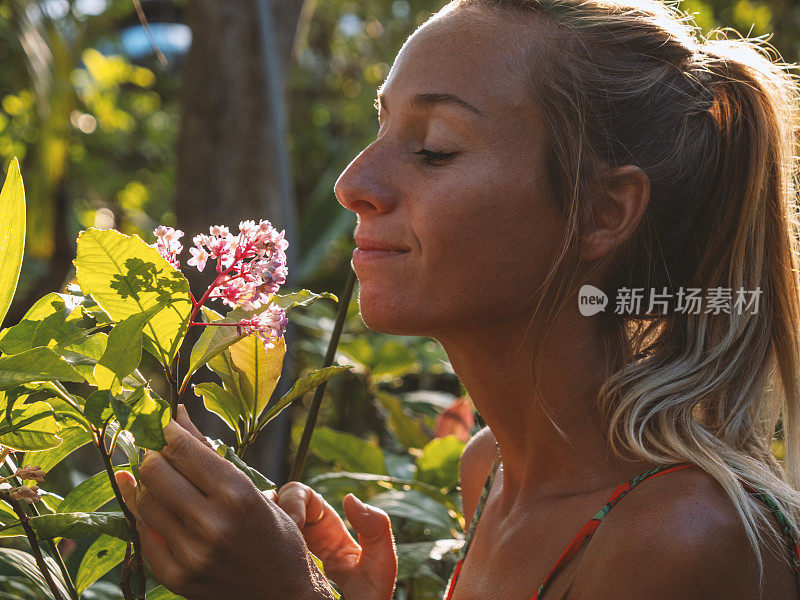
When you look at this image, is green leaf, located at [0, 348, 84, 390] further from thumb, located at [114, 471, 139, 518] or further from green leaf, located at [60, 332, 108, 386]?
thumb, located at [114, 471, 139, 518]

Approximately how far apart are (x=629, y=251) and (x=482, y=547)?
54 cm

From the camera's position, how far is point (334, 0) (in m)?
8.27

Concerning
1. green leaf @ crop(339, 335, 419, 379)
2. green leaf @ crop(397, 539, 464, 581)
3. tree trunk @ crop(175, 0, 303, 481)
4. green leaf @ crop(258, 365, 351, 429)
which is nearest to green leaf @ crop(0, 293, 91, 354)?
green leaf @ crop(258, 365, 351, 429)

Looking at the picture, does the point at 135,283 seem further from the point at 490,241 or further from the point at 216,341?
the point at 490,241

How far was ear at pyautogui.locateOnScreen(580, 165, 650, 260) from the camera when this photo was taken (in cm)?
126

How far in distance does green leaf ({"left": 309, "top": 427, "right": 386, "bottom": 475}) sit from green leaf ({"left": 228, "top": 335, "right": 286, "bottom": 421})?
30.0 inches

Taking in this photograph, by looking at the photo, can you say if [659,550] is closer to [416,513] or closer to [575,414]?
[575,414]

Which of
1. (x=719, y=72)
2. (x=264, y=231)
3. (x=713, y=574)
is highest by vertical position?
(x=719, y=72)

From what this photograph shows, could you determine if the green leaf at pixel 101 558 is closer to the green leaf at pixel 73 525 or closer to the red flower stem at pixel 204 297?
the green leaf at pixel 73 525

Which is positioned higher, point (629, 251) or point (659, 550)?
point (629, 251)

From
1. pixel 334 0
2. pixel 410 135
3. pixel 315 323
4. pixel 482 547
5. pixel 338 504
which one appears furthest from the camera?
pixel 334 0

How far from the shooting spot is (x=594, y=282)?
1.29 metres

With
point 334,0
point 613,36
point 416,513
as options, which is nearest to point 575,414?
point 416,513

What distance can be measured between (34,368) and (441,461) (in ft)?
3.62
